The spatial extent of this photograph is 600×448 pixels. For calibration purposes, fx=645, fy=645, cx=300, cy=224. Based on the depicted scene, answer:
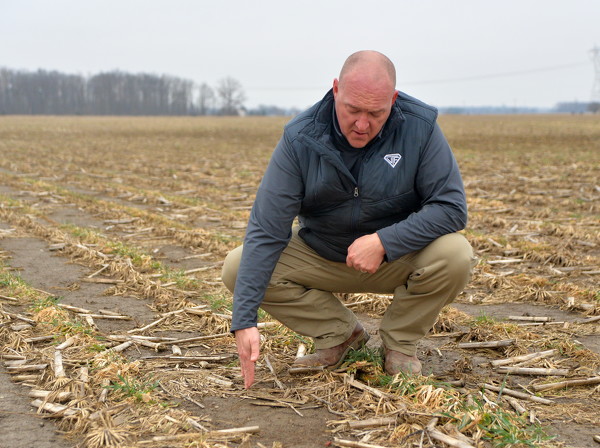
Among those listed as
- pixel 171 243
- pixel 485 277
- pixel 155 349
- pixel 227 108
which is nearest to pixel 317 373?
pixel 155 349

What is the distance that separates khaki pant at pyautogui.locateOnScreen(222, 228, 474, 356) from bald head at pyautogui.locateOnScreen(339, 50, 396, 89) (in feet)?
3.22

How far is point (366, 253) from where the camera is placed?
11.6 feet

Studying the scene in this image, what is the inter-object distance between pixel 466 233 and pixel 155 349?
→ 4.95 metres

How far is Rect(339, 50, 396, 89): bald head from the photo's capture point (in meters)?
3.36

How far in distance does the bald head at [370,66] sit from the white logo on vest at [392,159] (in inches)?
15.4

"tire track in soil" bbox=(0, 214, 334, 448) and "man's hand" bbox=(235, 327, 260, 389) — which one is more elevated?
"man's hand" bbox=(235, 327, 260, 389)

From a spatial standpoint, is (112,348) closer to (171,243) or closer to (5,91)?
(171,243)

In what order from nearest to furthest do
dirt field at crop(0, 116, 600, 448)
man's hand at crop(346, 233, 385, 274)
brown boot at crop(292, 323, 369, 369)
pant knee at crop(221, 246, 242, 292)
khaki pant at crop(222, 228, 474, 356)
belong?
dirt field at crop(0, 116, 600, 448) → man's hand at crop(346, 233, 385, 274) → khaki pant at crop(222, 228, 474, 356) → pant knee at crop(221, 246, 242, 292) → brown boot at crop(292, 323, 369, 369)

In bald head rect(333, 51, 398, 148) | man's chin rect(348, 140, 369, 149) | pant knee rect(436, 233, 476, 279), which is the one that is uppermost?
bald head rect(333, 51, 398, 148)

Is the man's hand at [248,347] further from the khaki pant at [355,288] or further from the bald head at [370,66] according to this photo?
the bald head at [370,66]

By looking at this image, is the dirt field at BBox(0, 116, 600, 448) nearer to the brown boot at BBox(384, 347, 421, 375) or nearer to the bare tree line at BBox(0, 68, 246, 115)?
the brown boot at BBox(384, 347, 421, 375)

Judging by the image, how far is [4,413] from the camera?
3.52m

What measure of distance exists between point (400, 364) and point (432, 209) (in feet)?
3.17

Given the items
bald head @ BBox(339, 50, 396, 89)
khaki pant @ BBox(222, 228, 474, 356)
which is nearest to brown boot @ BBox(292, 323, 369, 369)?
khaki pant @ BBox(222, 228, 474, 356)
